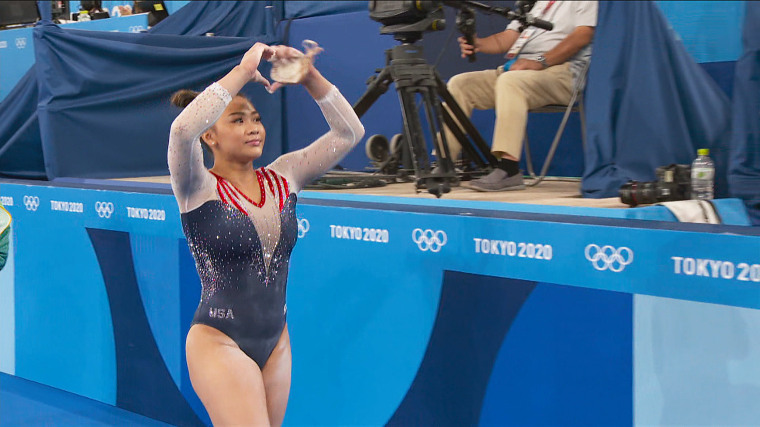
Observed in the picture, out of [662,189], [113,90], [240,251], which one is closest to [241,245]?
[240,251]

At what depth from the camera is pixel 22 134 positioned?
5996mm

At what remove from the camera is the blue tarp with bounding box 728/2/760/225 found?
137 inches

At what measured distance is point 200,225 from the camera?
2604mm

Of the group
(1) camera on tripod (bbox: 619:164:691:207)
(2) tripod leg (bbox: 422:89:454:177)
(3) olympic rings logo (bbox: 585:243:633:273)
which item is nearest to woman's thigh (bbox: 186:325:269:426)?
(3) olympic rings logo (bbox: 585:243:633:273)

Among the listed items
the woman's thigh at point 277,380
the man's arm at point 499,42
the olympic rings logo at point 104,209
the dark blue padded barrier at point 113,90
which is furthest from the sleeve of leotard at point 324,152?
the dark blue padded barrier at point 113,90

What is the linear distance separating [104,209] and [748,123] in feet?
10.6

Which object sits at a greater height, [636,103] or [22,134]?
[636,103]

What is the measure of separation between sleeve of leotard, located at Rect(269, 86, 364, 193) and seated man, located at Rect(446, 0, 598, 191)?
5.33 ft

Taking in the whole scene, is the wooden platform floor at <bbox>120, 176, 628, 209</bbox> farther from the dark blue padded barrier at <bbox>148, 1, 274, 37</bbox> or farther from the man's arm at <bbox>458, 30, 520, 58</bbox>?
the dark blue padded barrier at <bbox>148, 1, 274, 37</bbox>

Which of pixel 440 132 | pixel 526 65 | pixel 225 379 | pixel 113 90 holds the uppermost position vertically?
pixel 526 65

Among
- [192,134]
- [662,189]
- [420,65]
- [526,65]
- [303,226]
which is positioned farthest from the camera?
[526,65]

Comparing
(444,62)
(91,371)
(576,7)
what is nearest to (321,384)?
(91,371)

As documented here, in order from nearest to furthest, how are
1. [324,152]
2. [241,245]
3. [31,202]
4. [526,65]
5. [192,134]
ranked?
[192,134], [241,245], [324,152], [526,65], [31,202]

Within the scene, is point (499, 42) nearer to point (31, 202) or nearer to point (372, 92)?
Answer: point (372, 92)
